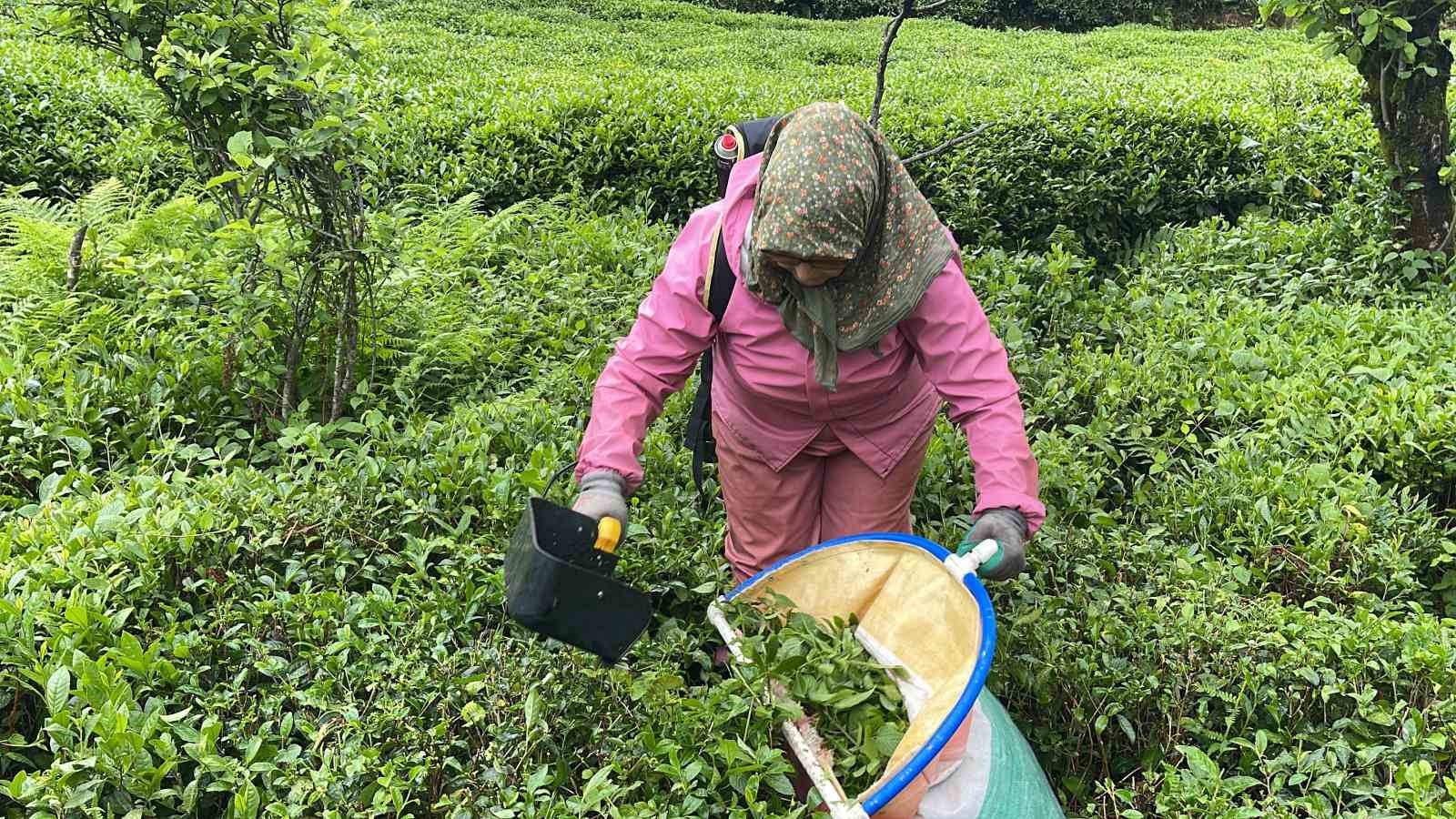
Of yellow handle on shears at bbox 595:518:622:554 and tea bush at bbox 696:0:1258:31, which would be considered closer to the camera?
yellow handle on shears at bbox 595:518:622:554

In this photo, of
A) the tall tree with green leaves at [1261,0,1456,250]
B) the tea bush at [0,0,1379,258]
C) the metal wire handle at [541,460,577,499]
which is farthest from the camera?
the tea bush at [0,0,1379,258]

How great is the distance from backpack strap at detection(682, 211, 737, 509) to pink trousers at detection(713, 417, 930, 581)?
98 mm

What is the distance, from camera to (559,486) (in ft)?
9.26

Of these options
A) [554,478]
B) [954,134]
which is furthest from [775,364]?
[954,134]

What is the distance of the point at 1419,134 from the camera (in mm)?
4234

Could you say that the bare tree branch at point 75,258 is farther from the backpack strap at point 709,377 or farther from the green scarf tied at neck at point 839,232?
the green scarf tied at neck at point 839,232

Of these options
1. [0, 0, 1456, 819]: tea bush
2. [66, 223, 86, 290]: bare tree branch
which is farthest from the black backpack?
[66, 223, 86, 290]: bare tree branch

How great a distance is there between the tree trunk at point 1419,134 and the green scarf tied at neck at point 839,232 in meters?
3.16

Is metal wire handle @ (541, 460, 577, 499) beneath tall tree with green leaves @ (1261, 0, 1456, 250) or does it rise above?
beneath

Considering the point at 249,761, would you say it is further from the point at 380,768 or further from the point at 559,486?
the point at 559,486

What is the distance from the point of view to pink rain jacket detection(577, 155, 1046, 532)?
212 centimetres

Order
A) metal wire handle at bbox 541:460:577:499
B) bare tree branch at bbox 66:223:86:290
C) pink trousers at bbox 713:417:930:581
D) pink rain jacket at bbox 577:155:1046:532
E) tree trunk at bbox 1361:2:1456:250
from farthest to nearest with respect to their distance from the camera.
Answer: tree trunk at bbox 1361:2:1456:250
bare tree branch at bbox 66:223:86:290
pink trousers at bbox 713:417:930:581
metal wire handle at bbox 541:460:577:499
pink rain jacket at bbox 577:155:1046:532

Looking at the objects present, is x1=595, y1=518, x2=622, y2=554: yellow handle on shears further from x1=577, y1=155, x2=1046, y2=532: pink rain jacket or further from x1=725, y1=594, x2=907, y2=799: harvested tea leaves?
x1=725, y1=594, x2=907, y2=799: harvested tea leaves

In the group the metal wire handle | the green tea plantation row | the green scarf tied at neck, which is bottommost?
the green tea plantation row
